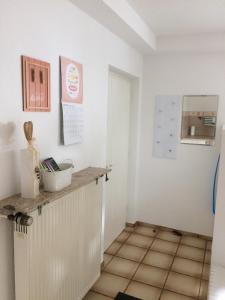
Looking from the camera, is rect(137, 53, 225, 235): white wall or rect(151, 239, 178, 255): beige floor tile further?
rect(137, 53, 225, 235): white wall

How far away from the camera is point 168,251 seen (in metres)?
3.04

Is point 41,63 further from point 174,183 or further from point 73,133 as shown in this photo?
point 174,183

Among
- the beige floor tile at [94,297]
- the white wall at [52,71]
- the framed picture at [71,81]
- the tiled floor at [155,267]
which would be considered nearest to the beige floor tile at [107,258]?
the tiled floor at [155,267]

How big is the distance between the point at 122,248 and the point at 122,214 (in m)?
0.52

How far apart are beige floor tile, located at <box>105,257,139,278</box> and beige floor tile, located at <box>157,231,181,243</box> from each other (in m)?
0.75

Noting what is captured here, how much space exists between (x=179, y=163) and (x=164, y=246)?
103 centimetres

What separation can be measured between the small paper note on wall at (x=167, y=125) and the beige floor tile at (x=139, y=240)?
1056 mm

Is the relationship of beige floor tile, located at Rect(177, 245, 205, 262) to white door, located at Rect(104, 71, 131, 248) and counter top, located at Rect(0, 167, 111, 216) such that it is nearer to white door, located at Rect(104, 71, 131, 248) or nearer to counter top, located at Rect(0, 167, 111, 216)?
white door, located at Rect(104, 71, 131, 248)

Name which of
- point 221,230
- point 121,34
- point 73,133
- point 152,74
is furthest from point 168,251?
point 121,34

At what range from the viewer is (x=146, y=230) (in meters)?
3.58

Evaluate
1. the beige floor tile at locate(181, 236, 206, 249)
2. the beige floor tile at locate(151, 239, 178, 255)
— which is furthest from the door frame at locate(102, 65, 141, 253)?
the beige floor tile at locate(181, 236, 206, 249)

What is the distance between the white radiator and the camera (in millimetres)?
1450

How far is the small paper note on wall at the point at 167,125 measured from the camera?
335 cm

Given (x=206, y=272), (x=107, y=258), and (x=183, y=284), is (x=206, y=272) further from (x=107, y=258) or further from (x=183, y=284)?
(x=107, y=258)
